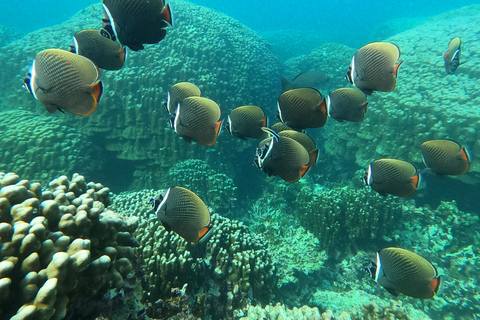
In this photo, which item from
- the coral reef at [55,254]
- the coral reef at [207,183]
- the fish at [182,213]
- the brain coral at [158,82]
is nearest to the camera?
the coral reef at [55,254]

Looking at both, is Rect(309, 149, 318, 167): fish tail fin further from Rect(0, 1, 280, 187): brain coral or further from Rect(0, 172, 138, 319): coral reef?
Rect(0, 1, 280, 187): brain coral

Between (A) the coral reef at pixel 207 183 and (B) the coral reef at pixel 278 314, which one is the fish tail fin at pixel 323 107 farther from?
(A) the coral reef at pixel 207 183

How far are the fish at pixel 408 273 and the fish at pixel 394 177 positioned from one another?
2.42ft

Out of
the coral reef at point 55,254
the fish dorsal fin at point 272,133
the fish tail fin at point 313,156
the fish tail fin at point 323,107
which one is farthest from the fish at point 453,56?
the coral reef at point 55,254

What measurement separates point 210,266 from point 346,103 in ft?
10.4

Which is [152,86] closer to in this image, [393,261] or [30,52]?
[30,52]

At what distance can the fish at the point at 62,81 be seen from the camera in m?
1.90

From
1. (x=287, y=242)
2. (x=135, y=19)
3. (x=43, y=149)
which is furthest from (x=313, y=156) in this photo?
(x=43, y=149)

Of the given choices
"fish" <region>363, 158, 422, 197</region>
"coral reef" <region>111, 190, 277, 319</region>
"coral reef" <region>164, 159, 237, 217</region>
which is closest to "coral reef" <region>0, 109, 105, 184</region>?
"coral reef" <region>164, 159, 237, 217</region>

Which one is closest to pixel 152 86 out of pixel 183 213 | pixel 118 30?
pixel 118 30

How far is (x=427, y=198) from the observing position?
6852 mm

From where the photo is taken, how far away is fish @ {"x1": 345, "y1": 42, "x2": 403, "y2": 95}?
111 inches

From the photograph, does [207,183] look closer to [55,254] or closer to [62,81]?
[62,81]

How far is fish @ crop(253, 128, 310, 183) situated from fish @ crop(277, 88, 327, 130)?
0.36 m
